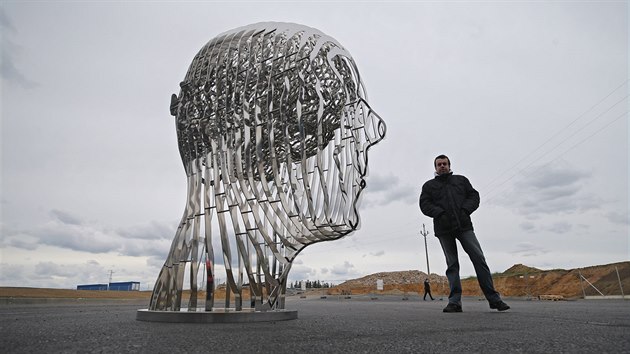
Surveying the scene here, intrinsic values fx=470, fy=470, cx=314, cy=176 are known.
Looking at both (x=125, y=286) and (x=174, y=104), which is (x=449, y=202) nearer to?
(x=174, y=104)

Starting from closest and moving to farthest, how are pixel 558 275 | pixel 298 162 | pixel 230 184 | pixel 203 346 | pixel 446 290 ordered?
pixel 203 346, pixel 230 184, pixel 298 162, pixel 558 275, pixel 446 290

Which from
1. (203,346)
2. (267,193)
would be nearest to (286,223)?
(267,193)

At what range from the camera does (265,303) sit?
651 centimetres

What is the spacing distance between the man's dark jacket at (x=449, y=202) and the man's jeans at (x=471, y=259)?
0.41ft

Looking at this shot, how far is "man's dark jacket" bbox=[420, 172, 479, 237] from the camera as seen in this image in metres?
6.96

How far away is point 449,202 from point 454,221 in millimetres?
295

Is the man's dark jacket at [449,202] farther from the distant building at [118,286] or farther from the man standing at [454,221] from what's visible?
the distant building at [118,286]

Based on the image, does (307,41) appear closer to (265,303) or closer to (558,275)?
(265,303)

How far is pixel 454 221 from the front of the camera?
22.8ft

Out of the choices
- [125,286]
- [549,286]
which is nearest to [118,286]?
[125,286]

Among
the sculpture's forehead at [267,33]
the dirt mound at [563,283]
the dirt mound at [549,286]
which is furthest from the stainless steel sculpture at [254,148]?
the dirt mound at [563,283]

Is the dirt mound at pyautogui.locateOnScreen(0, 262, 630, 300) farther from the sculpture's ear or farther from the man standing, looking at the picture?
the man standing

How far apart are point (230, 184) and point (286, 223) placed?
38.0 inches

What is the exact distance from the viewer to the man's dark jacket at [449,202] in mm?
6965
